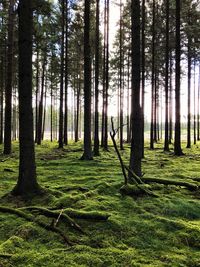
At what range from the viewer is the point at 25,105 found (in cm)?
741

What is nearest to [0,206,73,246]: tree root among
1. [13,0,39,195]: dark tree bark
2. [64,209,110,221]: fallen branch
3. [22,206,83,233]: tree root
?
[22,206,83,233]: tree root

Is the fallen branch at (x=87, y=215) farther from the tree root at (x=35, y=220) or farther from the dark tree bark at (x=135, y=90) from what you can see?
the dark tree bark at (x=135, y=90)

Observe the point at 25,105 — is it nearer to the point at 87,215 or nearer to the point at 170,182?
the point at 87,215

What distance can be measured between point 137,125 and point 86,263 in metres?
4.97

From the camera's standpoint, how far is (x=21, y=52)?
744 cm

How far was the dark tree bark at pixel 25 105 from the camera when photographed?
740 centimetres

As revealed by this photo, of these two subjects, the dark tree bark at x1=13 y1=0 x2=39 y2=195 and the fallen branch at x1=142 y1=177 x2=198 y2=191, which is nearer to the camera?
the dark tree bark at x1=13 y1=0 x2=39 y2=195

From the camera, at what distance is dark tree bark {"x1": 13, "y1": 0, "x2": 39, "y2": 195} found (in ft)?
24.3

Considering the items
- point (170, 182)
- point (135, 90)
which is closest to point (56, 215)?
point (170, 182)

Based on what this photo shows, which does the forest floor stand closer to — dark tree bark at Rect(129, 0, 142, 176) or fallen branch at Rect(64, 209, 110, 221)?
fallen branch at Rect(64, 209, 110, 221)

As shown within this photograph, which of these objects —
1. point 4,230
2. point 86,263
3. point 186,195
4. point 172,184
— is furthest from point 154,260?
point 172,184

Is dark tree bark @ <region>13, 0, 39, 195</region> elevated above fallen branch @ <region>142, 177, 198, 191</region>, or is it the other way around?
dark tree bark @ <region>13, 0, 39, 195</region>

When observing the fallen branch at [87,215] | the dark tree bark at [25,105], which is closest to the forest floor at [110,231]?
the fallen branch at [87,215]

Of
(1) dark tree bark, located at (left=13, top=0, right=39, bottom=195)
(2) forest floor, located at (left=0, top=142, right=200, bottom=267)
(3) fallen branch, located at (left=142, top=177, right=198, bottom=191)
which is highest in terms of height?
(1) dark tree bark, located at (left=13, top=0, right=39, bottom=195)
